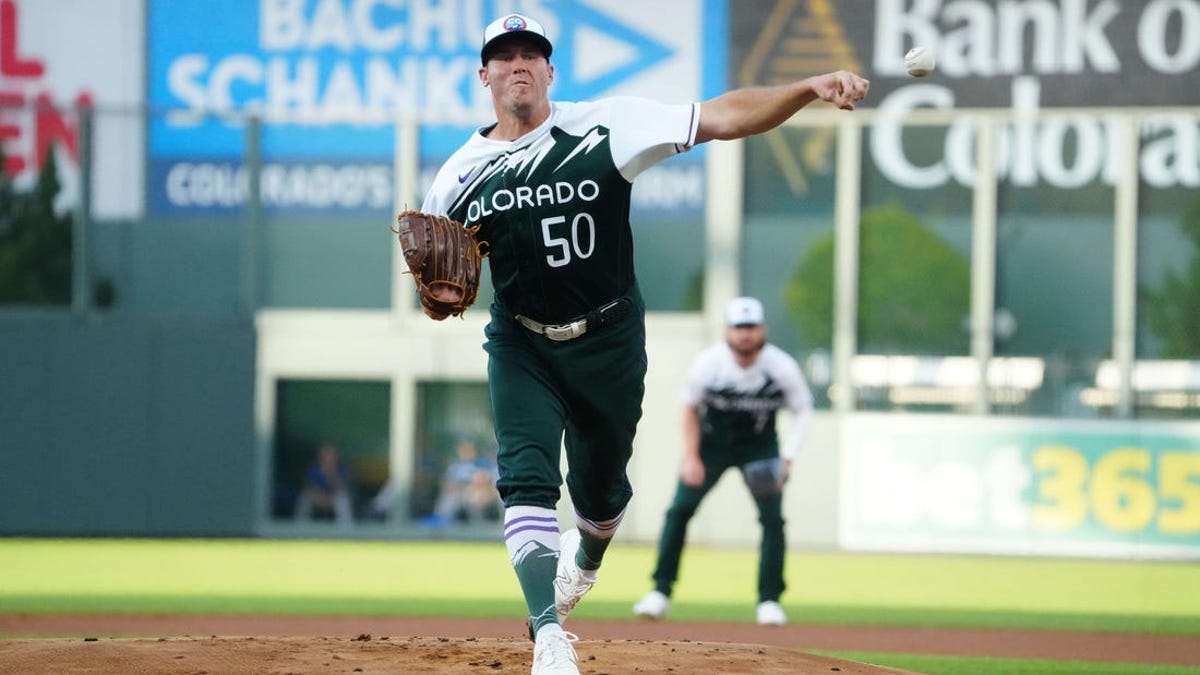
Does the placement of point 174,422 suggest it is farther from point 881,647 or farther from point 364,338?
point 881,647

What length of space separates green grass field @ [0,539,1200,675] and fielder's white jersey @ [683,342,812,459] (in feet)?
4.06

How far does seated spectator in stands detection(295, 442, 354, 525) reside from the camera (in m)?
19.0

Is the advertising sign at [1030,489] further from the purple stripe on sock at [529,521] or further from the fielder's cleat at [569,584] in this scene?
the purple stripe on sock at [529,521]

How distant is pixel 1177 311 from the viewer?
1794cm

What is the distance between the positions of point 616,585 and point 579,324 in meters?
7.88

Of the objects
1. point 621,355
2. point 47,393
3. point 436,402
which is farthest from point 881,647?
point 47,393

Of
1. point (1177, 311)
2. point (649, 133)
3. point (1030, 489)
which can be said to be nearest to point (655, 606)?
point (649, 133)

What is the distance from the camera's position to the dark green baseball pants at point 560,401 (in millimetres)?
6031

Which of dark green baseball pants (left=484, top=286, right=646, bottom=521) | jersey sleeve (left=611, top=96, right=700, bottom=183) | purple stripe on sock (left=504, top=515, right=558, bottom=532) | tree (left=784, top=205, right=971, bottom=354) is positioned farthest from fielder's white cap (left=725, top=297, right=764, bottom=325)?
tree (left=784, top=205, right=971, bottom=354)

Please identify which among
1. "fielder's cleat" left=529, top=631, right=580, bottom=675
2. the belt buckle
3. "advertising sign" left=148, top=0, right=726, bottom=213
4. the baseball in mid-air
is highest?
"advertising sign" left=148, top=0, right=726, bottom=213

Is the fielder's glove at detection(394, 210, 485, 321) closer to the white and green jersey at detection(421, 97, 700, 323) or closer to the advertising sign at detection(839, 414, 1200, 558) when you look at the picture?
the white and green jersey at detection(421, 97, 700, 323)

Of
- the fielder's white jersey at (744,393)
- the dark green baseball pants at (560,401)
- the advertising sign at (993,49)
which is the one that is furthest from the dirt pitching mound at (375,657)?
the advertising sign at (993,49)

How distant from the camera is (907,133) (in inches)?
751

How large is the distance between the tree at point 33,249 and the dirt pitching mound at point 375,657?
12.6m
